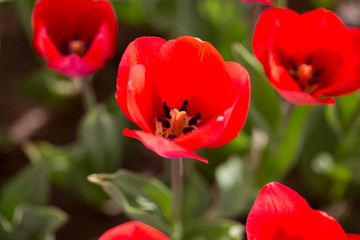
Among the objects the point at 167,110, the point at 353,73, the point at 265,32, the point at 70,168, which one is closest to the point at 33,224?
the point at 70,168

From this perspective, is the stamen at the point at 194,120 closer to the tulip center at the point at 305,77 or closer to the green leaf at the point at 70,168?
the tulip center at the point at 305,77

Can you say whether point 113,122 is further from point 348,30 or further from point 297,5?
point 297,5

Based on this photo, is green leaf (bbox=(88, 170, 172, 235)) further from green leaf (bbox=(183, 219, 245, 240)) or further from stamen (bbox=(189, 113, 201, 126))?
stamen (bbox=(189, 113, 201, 126))

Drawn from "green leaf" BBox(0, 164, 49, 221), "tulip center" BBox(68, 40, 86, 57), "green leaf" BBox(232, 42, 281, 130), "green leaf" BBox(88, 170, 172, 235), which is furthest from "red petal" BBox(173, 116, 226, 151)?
"green leaf" BBox(0, 164, 49, 221)

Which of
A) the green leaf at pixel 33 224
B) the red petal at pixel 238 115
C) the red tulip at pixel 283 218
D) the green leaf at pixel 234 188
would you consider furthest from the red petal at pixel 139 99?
the green leaf at pixel 234 188

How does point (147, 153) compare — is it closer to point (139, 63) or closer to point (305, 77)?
point (305, 77)
